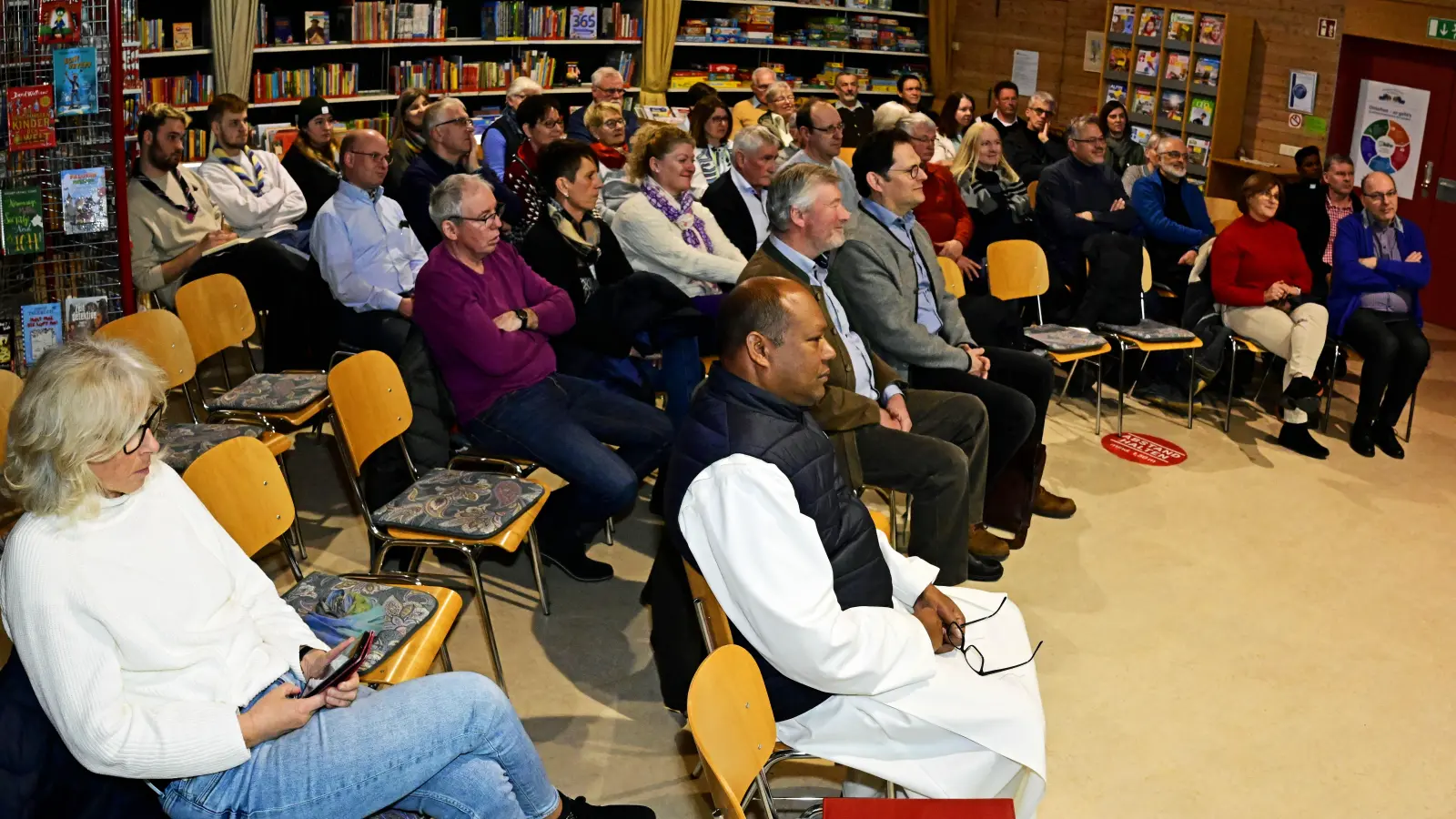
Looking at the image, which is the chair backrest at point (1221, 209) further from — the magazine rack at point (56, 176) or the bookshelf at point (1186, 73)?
the magazine rack at point (56, 176)

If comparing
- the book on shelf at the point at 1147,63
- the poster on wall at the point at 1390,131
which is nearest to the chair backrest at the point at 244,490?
the poster on wall at the point at 1390,131

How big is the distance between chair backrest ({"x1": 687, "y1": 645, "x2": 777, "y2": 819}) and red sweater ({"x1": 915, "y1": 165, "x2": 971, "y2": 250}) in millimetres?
4176

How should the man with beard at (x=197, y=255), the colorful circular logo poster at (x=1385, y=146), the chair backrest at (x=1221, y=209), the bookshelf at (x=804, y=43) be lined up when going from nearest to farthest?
the man with beard at (x=197, y=255), the chair backrest at (x=1221, y=209), the colorful circular logo poster at (x=1385, y=146), the bookshelf at (x=804, y=43)

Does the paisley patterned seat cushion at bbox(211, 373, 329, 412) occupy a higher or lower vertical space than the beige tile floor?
higher

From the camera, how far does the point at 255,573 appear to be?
2.63 meters

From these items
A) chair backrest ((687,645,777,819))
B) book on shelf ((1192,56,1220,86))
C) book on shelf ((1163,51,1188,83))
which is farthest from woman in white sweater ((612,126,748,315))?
book on shelf ((1163,51,1188,83))

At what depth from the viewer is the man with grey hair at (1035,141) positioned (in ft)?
28.2

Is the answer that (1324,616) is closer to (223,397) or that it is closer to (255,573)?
(255,573)

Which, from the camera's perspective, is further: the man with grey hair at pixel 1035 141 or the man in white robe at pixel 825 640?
the man with grey hair at pixel 1035 141

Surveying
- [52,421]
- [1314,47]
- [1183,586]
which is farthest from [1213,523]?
[1314,47]

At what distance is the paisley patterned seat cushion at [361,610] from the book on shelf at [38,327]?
162cm

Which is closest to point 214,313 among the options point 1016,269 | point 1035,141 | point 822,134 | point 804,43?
point 822,134

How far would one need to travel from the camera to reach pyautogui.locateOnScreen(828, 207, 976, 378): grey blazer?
4391 millimetres

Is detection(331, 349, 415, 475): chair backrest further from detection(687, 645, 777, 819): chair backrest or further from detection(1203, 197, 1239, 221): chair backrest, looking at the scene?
detection(1203, 197, 1239, 221): chair backrest
